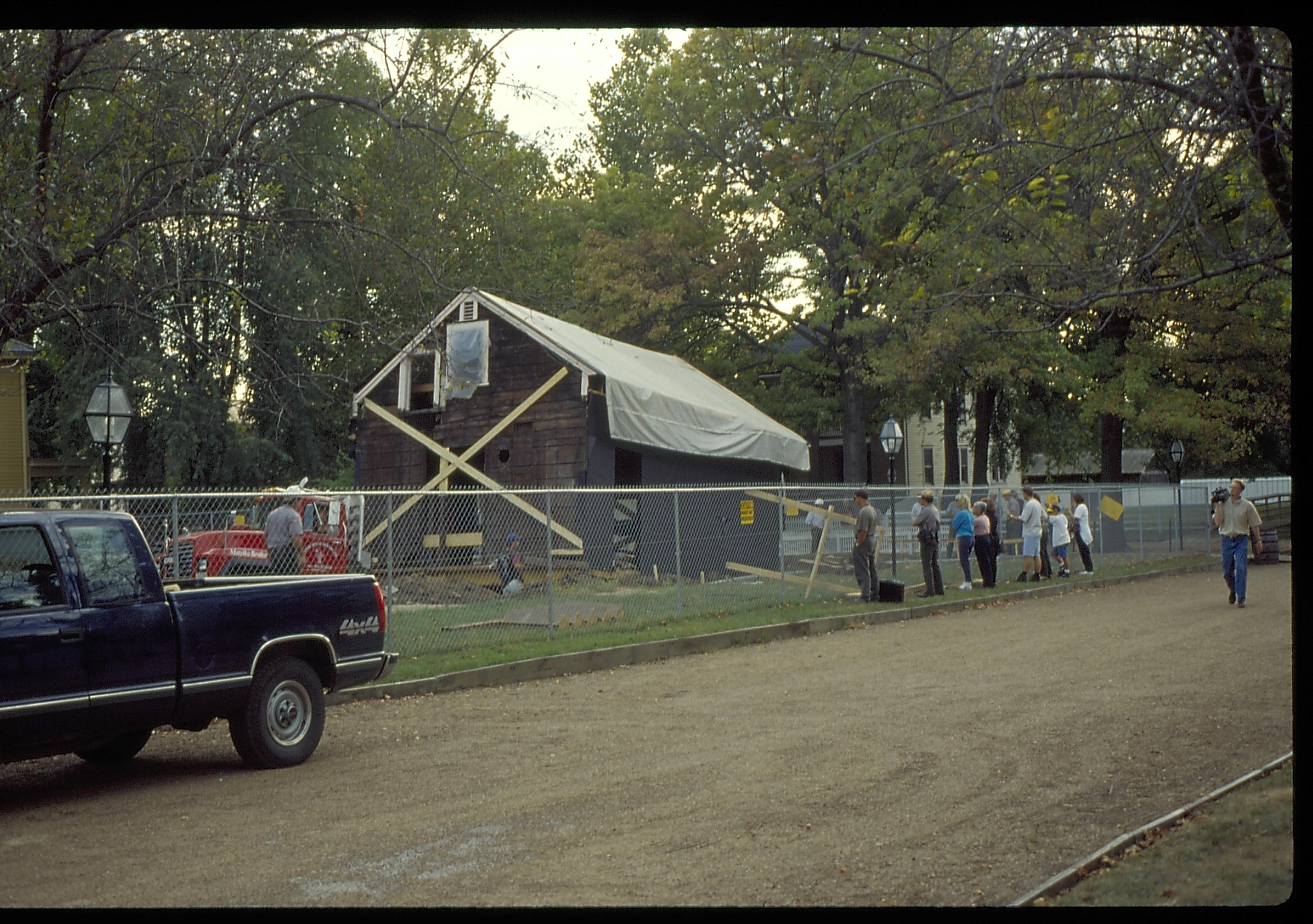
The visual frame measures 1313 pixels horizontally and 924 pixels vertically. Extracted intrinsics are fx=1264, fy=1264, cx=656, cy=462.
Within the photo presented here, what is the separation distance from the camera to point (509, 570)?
55.4 ft

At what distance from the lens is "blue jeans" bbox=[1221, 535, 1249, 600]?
19.1m

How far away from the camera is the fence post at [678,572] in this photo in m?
18.1

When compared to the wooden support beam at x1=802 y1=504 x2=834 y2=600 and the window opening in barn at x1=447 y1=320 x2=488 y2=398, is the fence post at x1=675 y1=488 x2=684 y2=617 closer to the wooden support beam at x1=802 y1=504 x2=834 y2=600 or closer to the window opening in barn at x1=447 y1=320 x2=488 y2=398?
the wooden support beam at x1=802 y1=504 x2=834 y2=600

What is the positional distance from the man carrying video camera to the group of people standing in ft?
15.8

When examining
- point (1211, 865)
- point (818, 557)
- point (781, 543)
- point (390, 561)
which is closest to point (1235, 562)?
point (818, 557)

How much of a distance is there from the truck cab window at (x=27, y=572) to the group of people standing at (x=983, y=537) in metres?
15.0

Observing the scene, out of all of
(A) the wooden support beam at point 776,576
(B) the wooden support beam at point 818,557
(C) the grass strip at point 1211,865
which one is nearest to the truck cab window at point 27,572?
(C) the grass strip at point 1211,865

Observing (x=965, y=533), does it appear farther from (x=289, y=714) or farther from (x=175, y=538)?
(x=289, y=714)

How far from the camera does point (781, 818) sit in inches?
281

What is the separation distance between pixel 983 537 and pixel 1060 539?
3366 mm

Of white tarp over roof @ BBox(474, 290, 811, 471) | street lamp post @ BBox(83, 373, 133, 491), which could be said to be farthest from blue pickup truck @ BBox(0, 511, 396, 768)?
white tarp over roof @ BBox(474, 290, 811, 471)

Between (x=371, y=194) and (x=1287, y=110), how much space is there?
10976mm

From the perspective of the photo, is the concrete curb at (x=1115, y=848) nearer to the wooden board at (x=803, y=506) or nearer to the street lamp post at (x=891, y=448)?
the wooden board at (x=803, y=506)

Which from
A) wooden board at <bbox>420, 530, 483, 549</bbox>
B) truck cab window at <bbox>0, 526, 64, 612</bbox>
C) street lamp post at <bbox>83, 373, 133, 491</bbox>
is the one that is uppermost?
street lamp post at <bbox>83, 373, 133, 491</bbox>
